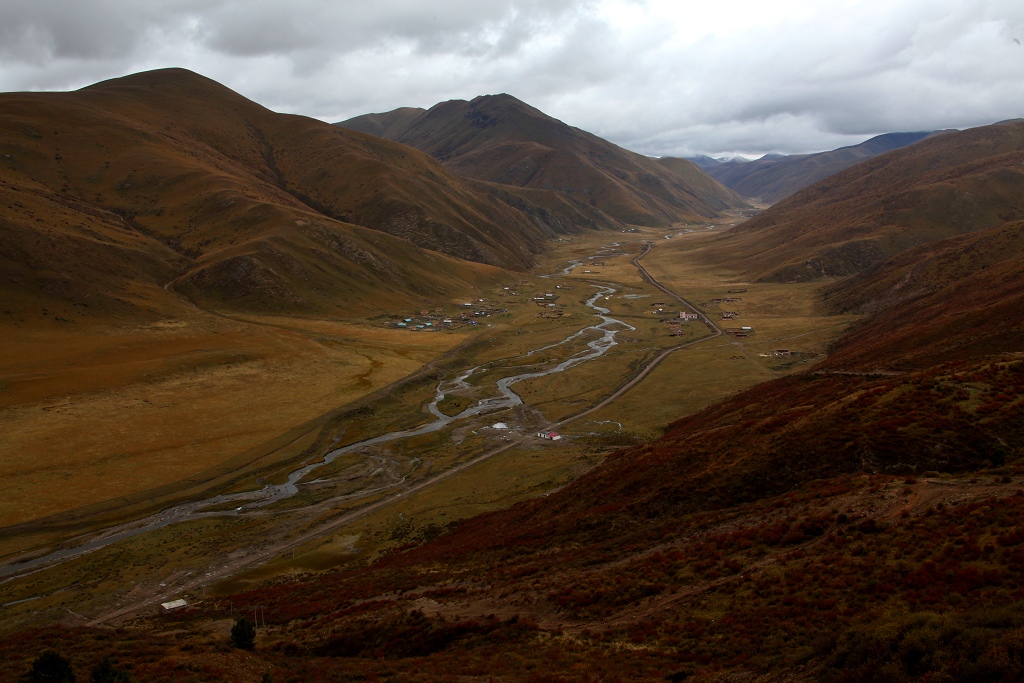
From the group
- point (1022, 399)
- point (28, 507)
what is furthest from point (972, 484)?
point (28, 507)

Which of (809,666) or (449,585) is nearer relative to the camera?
(809,666)

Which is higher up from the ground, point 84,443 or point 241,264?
point 241,264

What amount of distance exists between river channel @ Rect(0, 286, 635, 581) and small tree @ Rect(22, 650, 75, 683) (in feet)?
126

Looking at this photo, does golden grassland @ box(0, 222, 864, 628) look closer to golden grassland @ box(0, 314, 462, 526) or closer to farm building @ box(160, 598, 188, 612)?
golden grassland @ box(0, 314, 462, 526)

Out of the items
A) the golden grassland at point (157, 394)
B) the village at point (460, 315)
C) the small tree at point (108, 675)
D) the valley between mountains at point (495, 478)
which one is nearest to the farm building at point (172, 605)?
the valley between mountains at point (495, 478)

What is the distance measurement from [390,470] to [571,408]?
3431 cm

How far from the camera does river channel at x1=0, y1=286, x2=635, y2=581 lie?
5827cm

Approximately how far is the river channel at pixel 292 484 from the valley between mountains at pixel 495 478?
462mm

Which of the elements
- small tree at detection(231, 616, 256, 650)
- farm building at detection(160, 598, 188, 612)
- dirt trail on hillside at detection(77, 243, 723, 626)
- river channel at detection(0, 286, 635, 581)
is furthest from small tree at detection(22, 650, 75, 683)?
river channel at detection(0, 286, 635, 581)

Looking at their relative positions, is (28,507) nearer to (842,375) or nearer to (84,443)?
(84,443)

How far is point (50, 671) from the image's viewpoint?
25.5 meters

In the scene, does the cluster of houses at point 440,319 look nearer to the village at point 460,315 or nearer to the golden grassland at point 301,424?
the village at point 460,315

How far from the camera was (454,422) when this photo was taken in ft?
312

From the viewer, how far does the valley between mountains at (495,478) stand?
25.2 metres
